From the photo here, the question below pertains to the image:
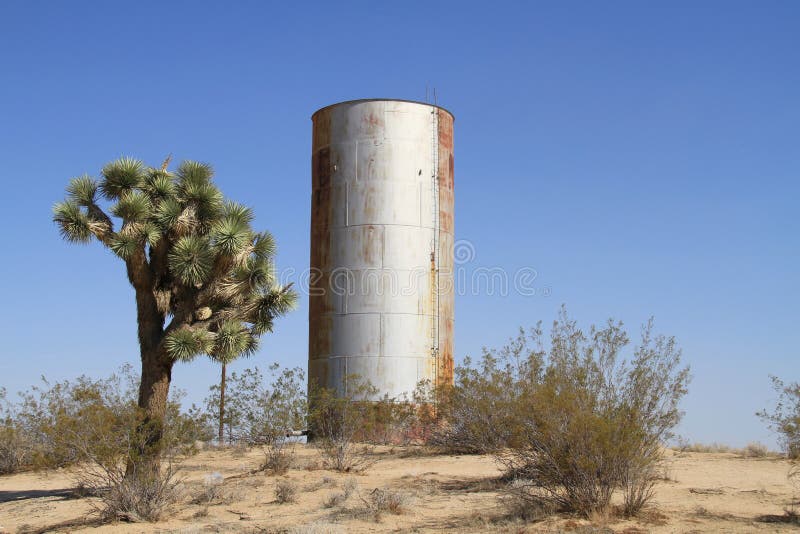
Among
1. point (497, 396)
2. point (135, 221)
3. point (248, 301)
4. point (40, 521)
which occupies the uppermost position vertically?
point (135, 221)

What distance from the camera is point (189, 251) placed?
61.6 ft

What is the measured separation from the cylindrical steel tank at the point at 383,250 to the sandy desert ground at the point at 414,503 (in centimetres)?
594

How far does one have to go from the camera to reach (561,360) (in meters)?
14.5

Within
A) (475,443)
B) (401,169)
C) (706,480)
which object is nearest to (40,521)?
(475,443)

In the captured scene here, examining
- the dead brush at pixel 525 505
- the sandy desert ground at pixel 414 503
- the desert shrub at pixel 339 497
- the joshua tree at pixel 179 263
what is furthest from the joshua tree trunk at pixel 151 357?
the dead brush at pixel 525 505

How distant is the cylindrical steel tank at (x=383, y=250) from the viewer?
2900 cm

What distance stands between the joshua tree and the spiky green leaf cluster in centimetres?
2

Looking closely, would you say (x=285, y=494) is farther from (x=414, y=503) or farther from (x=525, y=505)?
(x=525, y=505)

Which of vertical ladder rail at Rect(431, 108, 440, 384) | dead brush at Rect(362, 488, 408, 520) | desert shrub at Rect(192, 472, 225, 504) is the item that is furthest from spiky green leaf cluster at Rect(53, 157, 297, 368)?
vertical ladder rail at Rect(431, 108, 440, 384)

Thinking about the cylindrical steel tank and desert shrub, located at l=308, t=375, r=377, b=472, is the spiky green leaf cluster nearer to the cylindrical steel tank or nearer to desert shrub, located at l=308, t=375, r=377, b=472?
desert shrub, located at l=308, t=375, r=377, b=472

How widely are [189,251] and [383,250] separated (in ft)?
36.7

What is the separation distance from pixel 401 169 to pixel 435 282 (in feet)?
13.6

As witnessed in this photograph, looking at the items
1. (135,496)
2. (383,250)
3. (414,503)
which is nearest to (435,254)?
(383,250)

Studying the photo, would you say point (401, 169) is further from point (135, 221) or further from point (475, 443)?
point (135, 221)
